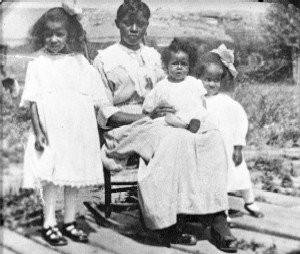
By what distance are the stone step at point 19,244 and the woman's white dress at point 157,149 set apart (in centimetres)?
54

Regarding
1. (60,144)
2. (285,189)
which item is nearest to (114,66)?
(60,144)

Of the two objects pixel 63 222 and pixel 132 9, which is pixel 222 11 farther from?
pixel 63 222

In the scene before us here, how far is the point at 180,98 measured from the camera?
295 centimetres

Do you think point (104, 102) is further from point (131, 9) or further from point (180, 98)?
point (131, 9)

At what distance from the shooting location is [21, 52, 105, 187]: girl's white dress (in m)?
2.83

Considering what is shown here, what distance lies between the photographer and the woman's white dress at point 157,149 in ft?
9.49

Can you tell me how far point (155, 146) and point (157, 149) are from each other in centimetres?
2

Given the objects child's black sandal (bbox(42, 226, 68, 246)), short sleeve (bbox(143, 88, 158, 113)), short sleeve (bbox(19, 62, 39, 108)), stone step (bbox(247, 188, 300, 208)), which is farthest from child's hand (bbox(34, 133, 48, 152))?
stone step (bbox(247, 188, 300, 208))

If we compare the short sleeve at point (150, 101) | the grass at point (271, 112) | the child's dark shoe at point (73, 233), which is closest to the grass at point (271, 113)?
the grass at point (271, 112)

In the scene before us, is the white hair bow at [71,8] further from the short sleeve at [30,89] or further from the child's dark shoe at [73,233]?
the child's dark shoe at [73,233]

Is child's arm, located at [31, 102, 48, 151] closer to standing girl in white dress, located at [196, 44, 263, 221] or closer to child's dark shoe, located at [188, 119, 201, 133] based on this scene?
child's dark shoe, located at [188, 119, 201, 133]

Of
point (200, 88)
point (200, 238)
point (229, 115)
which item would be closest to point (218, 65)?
point (200, 88)

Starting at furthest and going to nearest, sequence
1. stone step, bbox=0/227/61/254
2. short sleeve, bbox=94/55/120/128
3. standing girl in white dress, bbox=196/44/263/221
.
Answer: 1. standing girl in white dress, bbox=196/44/263/221
2. short sleeve, bbox=94/55/120/128
3. stone step, bbox=0/227/61/254

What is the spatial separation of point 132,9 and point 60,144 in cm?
80
